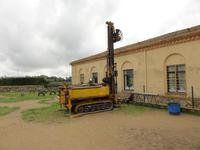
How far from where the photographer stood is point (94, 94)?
16.3 meters

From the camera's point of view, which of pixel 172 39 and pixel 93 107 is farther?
pixel 172 39

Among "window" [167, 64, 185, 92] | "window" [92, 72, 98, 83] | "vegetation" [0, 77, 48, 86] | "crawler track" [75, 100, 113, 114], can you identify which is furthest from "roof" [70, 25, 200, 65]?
"vegetation" [0, 77, 48, 86]

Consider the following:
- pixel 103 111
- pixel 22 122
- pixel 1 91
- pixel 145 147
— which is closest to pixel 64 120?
pixel 22 122

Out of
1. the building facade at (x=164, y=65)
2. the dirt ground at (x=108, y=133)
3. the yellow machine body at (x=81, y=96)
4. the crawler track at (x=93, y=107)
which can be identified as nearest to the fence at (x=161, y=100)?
the building facade at (x=164, y=65)

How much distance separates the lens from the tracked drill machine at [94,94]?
15.7 m

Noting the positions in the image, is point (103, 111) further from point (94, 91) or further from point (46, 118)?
point (46, 118)

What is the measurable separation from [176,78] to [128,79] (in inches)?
250

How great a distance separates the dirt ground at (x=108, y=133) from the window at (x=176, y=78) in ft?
13.2

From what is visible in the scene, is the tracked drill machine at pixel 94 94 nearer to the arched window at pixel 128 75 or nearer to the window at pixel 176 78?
the window at pixel 176 78

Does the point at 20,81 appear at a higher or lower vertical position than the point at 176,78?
higher

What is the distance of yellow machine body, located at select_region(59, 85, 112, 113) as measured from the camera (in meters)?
15.6

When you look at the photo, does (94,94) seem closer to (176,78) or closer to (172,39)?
(176,78)

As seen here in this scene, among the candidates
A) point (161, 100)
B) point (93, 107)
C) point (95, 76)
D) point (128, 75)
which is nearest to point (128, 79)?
point (128, 75)

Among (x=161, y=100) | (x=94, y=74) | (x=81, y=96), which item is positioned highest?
(x=94, y=74)
